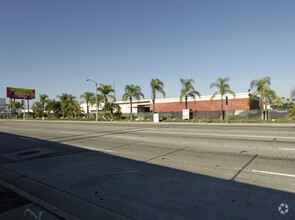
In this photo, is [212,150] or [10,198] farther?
[212,150]

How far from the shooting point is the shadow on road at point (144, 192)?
12.7 ft

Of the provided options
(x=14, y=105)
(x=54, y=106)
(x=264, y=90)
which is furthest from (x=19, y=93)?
(x=264, y=90)

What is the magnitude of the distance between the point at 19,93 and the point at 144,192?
97.3 meters

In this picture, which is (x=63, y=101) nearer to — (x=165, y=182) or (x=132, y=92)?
(x=132, y=92)

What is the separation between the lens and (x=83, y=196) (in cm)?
472

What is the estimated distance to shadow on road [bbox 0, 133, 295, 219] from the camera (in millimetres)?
3871

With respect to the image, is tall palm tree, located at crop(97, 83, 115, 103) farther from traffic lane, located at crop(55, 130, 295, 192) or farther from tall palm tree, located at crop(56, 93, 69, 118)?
traffic lane, located at crop(55, 130, 295, 192)

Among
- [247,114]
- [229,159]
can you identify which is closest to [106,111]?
[247,114]

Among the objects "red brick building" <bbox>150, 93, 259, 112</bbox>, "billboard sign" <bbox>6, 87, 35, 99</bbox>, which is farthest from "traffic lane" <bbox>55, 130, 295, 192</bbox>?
"billboard sign" <bbox>6, 87, 35, 99</bbox>

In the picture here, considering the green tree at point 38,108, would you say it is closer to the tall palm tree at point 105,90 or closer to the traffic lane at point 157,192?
the tall palm tree at point 105,90

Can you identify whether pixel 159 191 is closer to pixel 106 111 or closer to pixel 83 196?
pixel 83 196

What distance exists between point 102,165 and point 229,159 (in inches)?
183

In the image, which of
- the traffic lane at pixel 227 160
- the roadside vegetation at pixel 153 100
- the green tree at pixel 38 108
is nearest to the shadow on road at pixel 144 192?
the traffic lane at pixel 227 160

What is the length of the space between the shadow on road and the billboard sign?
91.3m
